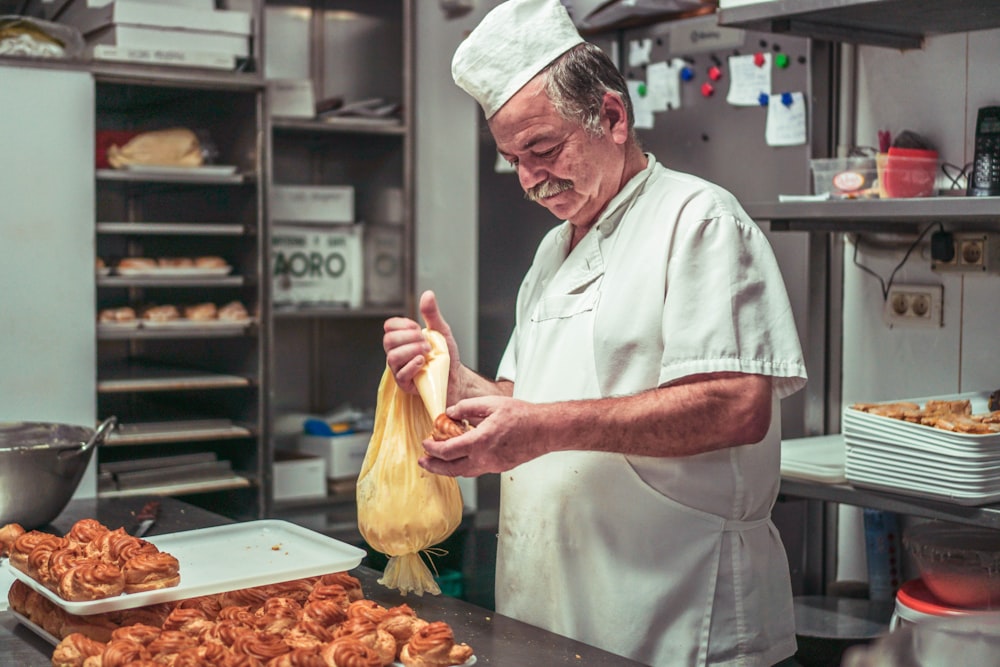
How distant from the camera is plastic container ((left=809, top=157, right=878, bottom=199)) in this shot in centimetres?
248

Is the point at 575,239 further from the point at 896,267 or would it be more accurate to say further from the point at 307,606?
the point at 896,267

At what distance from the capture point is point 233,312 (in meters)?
3.54

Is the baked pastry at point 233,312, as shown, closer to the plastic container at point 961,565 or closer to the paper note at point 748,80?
the paper note at point 748,80

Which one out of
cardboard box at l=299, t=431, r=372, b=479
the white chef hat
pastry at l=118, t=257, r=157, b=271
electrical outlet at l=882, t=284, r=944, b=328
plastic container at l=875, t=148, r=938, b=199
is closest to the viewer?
the white chef hat

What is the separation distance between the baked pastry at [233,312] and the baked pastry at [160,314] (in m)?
0.14

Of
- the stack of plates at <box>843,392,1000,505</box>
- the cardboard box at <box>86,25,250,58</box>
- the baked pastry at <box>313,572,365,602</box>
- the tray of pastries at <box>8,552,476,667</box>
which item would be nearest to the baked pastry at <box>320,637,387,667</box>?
the tray of pastries at <box>8,552,476,667</box>

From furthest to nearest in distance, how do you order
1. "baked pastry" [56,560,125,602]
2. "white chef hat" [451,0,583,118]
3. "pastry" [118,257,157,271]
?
1. "pastry" [118,257,157,271]
2. "white chef hat" [451,0,583,118]
3. "baked pastry" [56,560,125,602]

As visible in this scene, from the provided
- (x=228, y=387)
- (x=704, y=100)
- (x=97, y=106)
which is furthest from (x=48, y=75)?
(x=704, y=100)

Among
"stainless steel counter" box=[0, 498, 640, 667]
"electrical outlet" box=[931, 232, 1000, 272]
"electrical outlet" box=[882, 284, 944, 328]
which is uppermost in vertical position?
"electrical outlet" box=[931, 232, 1000, 272]

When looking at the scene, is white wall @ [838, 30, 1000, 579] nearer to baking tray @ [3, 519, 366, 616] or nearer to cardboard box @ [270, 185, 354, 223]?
baking tray @ [3, 519, 366, 616]

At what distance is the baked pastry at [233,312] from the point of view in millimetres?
3531

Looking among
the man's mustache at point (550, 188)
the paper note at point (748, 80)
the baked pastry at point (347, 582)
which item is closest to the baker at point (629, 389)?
the man's mustache at point (550, 188)

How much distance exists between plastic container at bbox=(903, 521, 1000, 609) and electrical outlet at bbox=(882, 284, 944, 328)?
0.51 m

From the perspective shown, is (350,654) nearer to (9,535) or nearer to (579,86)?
(9,535)
